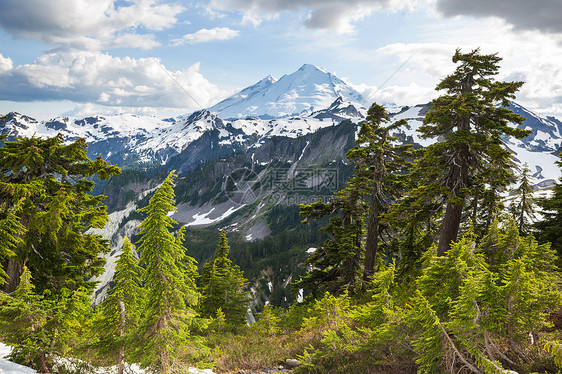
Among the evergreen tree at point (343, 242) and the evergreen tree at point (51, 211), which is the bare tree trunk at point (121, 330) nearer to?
the evergreen tree at point (51, 211)

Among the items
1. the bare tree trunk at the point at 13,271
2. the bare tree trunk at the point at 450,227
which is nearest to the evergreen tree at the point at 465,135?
the bare tree trunk at the point at 450,227

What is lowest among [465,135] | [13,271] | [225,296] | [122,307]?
[225,296]

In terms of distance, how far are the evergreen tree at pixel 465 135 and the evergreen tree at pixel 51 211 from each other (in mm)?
16017

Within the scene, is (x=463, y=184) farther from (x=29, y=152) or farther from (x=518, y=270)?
(x=29, y=152)

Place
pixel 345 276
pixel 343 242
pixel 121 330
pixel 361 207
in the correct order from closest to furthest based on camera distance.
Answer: pixel 121 330, pixel 343 242, pixel 361 207, pixel 345 276

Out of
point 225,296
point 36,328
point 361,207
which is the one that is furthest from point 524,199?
point 36,328

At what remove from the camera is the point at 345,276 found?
62.8ft

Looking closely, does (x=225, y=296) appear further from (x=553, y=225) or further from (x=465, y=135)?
(x=553, y=225)

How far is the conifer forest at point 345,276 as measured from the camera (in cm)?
633

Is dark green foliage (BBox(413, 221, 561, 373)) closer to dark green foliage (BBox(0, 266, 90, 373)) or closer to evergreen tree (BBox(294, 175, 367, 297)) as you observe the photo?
dark green foliage (BBox(0, 266, 90, 373))

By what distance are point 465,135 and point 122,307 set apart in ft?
48.8

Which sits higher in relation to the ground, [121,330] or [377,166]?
[377,166]

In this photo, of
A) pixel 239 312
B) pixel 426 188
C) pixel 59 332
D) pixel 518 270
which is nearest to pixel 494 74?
pixel 426 188

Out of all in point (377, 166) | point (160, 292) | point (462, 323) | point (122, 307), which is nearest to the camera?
point (462, 323)
